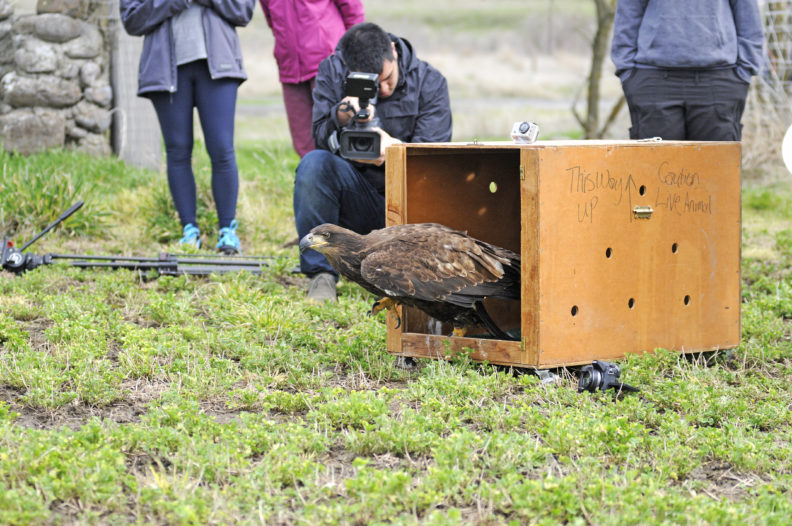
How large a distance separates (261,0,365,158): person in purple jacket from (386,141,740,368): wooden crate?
2.22 metres

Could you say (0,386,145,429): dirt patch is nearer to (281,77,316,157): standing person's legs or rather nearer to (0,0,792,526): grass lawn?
(0,0,792,526): grass lawn

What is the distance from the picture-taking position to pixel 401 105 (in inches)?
215

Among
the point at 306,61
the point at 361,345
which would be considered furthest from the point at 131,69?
the point at 361,345

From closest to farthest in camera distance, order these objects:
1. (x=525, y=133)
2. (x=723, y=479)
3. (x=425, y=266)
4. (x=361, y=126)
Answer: (x=723, y=479), (x=425, y=266), (x=525, y=133), (x=361, y=126)

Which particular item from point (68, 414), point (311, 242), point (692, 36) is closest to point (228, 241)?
point (311, 242)

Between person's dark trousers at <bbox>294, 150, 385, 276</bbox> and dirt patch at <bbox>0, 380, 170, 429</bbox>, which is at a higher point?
person's dark trousers at <bbox>294, 150, 385, 276</bbox>

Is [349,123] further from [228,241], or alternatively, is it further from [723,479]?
[723,479]

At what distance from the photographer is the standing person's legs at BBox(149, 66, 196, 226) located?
6266 millimetres

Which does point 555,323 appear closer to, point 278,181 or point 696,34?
point 696,34

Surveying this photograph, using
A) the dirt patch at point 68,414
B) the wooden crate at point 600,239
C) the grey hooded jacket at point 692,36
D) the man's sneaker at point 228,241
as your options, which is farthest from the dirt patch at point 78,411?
the grey hooded jacket at point 692,36

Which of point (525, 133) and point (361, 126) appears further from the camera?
point (361, 126)

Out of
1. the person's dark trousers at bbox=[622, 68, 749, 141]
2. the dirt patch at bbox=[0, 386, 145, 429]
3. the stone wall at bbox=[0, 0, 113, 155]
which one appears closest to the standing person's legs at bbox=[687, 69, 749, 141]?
the person's dark trousers at bbox=[622, 68, 749, 141]

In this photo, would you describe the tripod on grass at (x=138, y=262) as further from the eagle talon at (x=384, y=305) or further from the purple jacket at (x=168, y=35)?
the eagle talon at (x=384, y=305)

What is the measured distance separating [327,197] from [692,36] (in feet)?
7.01
